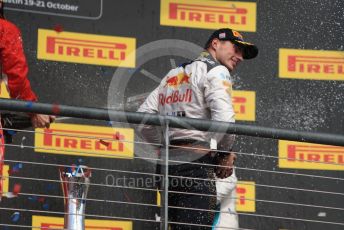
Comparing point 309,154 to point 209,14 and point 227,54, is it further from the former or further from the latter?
point 227,54

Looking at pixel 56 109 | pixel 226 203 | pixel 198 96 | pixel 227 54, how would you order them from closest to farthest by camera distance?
1. pixel 56 109
2. pixel 198 96
3. pixel 227 54
4. pixel 226 203

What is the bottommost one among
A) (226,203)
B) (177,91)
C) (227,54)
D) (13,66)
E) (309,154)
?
(226,203)

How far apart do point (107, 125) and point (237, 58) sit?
116 centimetres

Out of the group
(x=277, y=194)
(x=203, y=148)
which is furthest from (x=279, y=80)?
(x=203, y=148)

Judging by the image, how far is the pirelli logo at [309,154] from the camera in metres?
5.89

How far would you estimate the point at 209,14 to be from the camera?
604 cm

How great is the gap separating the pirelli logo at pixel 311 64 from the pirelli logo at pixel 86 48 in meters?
0.97

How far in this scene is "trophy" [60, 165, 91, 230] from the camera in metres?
4.72

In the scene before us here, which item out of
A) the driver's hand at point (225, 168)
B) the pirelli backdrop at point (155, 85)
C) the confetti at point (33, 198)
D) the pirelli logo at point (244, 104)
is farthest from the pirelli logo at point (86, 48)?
the driver's hand at point (225, 168)

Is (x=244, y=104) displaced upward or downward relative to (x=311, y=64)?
downward

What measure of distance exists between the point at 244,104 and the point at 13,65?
179 centimetres

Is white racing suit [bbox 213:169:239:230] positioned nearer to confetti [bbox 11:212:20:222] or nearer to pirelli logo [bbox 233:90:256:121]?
pirelli logo [bbox 233:90:256:121]

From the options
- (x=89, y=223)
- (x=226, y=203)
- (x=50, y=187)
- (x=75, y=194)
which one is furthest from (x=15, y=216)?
(x=226, y=203)

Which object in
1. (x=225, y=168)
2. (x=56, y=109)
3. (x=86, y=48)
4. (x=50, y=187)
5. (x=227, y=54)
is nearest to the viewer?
(x=56, y=109)
